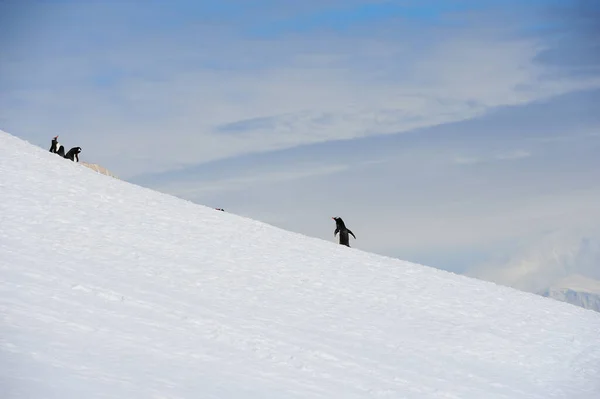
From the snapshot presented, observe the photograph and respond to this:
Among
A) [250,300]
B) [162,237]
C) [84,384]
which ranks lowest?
[84,384]

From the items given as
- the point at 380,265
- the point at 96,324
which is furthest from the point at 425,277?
the point at 96,324

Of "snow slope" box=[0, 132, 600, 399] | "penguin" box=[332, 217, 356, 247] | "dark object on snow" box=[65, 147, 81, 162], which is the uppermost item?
"dark object on snow" box=[65, 147, 81, 162]

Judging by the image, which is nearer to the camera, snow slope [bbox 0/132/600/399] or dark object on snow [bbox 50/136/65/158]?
snow slope [bbox 0/132/600/399]

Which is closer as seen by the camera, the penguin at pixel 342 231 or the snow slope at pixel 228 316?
the snow slope at pixel 228 316

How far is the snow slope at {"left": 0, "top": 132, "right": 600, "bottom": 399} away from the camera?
7273 mm

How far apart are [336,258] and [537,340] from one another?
565 cm

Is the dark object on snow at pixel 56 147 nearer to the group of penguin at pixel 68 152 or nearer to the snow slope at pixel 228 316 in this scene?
the group of penguin at pixel 68 152

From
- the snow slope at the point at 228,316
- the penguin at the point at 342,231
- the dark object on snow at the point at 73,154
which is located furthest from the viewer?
the dark object on snow at the point at 73,154

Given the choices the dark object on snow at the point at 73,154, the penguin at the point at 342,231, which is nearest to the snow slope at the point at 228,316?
the penguin at the point at 342,231

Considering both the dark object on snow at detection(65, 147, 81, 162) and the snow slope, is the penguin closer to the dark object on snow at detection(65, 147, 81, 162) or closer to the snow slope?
the snow slope

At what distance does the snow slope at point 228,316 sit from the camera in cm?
727

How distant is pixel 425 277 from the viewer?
1755 centimetres

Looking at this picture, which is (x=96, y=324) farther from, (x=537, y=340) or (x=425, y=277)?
(x=425, y=277)

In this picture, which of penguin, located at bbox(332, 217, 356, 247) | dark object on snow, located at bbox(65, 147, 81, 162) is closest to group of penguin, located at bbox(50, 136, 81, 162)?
dark object on snow, located at bbox(65, 147, 81, 162)
